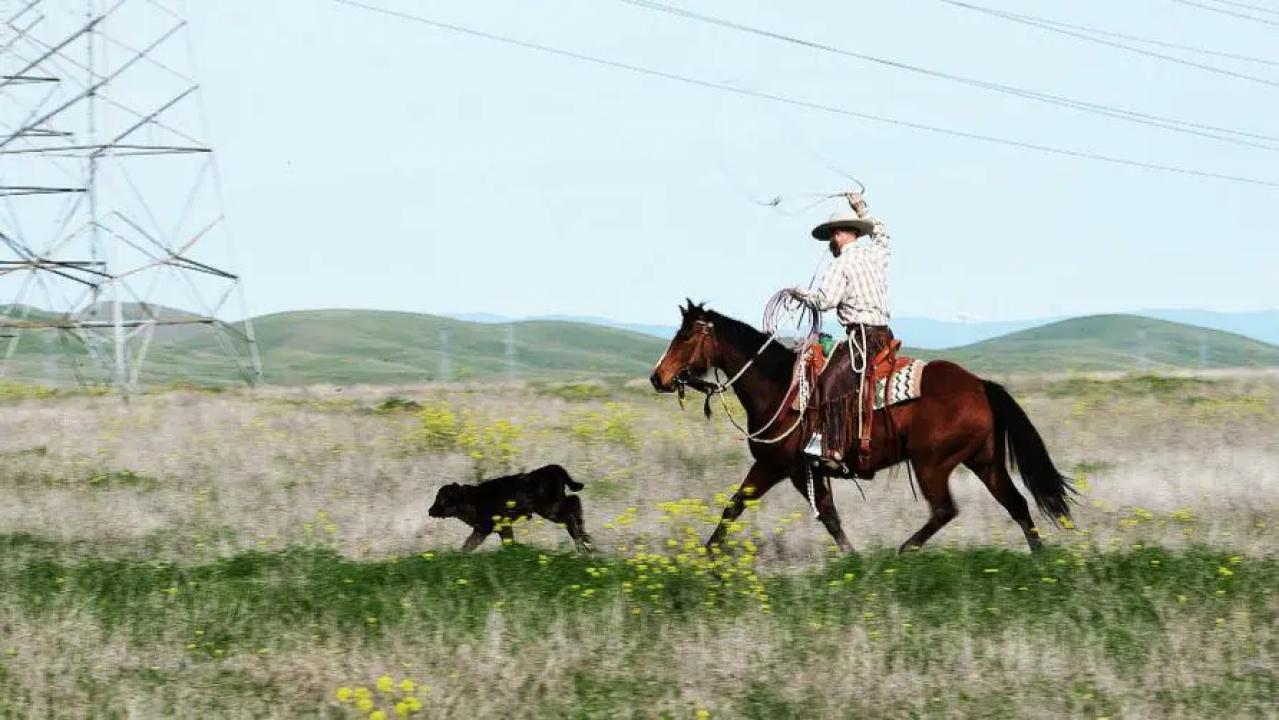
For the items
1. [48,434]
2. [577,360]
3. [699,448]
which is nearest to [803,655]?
[699,448]

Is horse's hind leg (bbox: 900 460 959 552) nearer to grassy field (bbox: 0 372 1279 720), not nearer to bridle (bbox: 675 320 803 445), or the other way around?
grassy field (bbox: 0 372 1279 720)

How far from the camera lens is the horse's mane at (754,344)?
12.5 meters

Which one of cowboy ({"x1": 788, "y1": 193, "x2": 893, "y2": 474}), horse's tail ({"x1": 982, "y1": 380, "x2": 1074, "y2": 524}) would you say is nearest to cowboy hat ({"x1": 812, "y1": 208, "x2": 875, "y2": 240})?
cowboy ({"x1": 788, "y1": 193, "x2": 893, "y2": 474})

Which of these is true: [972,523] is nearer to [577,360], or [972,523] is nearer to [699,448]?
[699,448]

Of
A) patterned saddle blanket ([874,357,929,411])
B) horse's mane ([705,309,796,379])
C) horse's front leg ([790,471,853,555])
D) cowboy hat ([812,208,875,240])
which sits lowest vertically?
horse's front leg ([790,471,853,555])

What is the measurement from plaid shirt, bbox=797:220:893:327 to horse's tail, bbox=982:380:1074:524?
1.17 m

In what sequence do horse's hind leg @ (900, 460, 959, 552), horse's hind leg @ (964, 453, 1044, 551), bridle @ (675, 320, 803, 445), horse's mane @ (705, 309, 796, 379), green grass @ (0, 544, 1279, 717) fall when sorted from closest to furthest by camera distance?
green grass @ (0, 544, 1279, 717)
horse's hind leg @ (900, 460, 959, 552)
horse's hind leg @ (964, 453, 1044, 551)
bridle @ (675, 320, 803, 445)
horse's mane @ (705, 309, 796, 379)

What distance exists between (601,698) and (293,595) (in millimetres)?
3476

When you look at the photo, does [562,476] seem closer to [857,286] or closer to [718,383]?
[718,383]

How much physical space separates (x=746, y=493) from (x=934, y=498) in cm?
160

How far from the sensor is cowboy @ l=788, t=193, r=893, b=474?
474 inches

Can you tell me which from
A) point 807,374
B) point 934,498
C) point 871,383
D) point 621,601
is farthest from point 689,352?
point 621,601

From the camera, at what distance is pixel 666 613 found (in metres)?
10.0

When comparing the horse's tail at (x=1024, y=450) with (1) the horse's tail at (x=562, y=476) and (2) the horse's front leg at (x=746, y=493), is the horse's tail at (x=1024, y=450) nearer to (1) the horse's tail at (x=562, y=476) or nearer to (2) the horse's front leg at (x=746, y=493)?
(2) the horse's front leg at (x=746, y=493)
